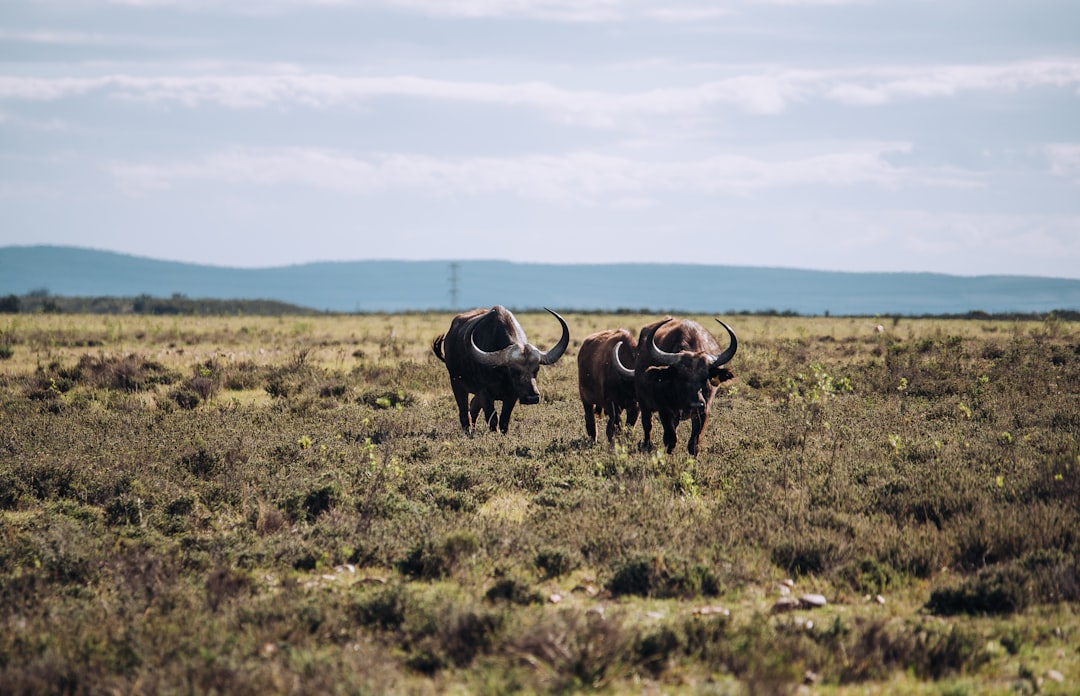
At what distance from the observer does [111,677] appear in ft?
19.6

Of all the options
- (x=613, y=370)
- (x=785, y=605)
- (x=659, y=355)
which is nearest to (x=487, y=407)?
(x=613, y=370)

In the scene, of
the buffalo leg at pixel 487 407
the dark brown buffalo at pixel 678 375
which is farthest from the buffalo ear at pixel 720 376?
the buffalo leg at pixel 487 407

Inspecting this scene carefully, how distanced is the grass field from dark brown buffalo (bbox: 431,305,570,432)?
760 millimetres

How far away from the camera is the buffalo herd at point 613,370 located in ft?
42.8

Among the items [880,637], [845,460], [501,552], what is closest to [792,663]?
[880,637]

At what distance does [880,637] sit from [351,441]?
9.70 m

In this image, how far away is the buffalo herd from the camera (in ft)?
42.8

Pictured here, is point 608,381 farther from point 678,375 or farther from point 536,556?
point 536,556

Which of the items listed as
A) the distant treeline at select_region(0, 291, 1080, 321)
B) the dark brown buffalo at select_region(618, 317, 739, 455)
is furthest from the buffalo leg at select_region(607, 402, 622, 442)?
the distant treeline at select_region(0, 291, 1080, 321)

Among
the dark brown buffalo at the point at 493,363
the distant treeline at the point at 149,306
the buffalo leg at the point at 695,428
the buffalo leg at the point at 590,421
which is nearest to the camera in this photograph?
the buffalo leg at the point at 695,428

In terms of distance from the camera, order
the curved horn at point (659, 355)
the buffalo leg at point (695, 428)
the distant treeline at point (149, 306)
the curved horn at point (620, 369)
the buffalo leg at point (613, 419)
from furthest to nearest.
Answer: the distant treeline at point (149, 306)
the buffalo leg at point (613, 419)
the curved horn at point (620, 369)
the buffalo leg at point (695, 428)
the curved horn at point (659, 355)

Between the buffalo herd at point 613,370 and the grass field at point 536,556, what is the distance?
635mm

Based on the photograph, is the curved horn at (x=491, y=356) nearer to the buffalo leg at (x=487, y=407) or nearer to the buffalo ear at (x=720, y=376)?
the buffalo leg at (x=487, y=407)

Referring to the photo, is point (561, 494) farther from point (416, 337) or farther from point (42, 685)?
point (416, 337)
